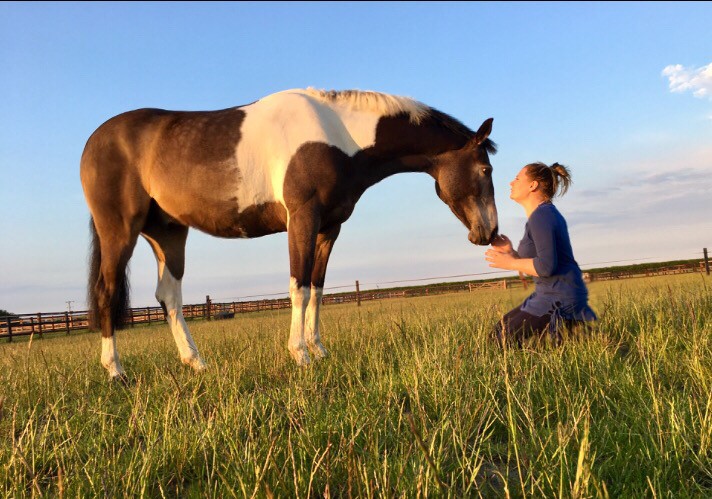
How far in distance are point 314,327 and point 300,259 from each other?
0.79m

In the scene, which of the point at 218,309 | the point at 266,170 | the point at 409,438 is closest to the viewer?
the point at 409,438

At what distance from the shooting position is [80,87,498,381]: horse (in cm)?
455

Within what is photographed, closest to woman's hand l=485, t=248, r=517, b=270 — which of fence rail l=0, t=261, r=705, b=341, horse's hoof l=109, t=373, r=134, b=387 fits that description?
horse's hoof l=109, t=373, r=134, b=387

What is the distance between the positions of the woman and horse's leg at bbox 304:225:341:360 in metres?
1.72

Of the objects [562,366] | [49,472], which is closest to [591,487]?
[562,366]

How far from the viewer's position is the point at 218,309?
32.8 meters

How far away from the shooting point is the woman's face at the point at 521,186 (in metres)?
4.07

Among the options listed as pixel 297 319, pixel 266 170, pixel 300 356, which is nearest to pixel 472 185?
pixel 266 170

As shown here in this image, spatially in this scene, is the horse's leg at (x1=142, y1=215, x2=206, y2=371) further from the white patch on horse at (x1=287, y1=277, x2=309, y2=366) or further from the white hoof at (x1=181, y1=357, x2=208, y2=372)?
the white patch on horse at (x1=287, y1=277, x2=309, y2=366)

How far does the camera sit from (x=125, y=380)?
424 cm

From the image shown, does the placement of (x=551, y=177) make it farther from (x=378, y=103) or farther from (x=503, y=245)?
(x=378, y=103)

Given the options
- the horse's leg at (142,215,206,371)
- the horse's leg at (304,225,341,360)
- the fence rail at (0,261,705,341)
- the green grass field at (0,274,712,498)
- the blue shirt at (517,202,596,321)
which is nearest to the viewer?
the green grass field at (0,274,712,498)

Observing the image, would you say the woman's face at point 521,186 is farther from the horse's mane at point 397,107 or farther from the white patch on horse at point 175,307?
the white patch on horse at point 175,307

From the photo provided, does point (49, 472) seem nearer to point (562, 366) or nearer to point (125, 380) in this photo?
point (125, 380)
